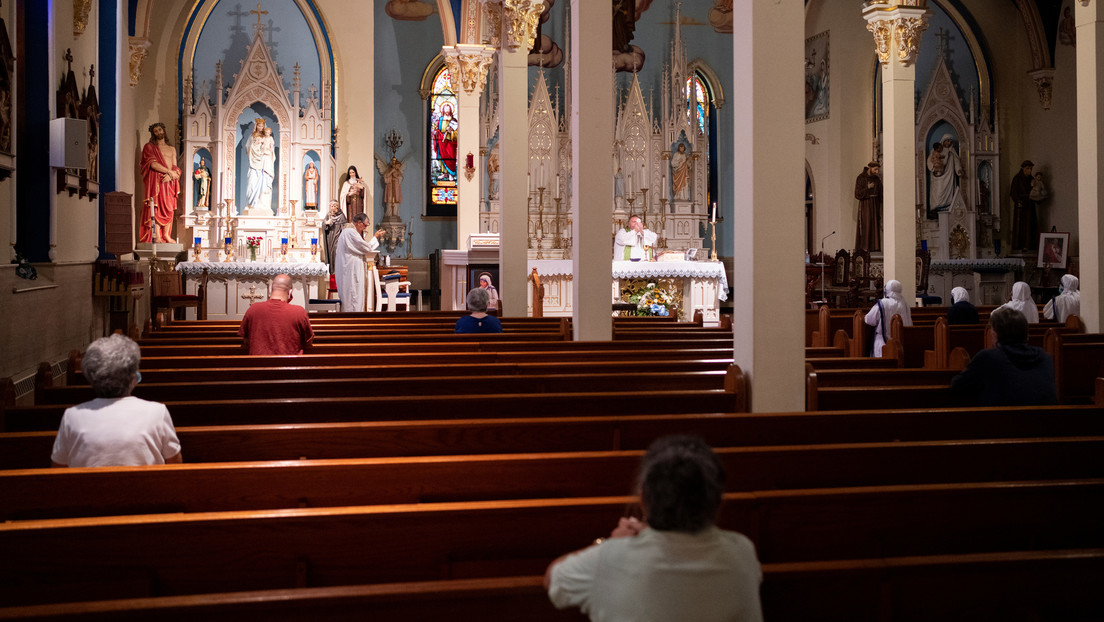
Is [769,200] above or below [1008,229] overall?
below

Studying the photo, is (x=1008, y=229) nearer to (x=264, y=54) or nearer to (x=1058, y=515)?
(x=264, y=54)

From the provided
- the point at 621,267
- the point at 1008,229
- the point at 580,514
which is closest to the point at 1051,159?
the point at 1008,229

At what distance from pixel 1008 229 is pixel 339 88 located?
554 inches

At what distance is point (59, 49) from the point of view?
1015cm

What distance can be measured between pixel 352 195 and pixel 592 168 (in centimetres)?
932

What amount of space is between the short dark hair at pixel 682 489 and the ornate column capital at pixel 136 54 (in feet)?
→ 52.1

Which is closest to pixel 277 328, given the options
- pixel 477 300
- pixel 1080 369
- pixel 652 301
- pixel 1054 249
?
pixel 477 300

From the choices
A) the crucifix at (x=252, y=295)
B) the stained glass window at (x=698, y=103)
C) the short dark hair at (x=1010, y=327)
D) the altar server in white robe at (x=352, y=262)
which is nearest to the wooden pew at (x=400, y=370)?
the short dark hair at (x=1010, y=327)

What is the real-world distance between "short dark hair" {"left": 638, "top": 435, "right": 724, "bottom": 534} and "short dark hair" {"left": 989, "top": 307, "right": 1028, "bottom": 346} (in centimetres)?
348

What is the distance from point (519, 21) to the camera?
1150 cm

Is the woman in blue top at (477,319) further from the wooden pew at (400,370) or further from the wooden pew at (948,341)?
the wooden pew at (948,341)

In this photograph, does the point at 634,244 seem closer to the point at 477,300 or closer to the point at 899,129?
the point at 899,129

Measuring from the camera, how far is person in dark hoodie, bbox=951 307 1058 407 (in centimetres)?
480

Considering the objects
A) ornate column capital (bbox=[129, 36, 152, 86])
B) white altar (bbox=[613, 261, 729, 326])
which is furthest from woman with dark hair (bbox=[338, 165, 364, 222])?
white altar (bbox=[613, 261, 729, 326])
